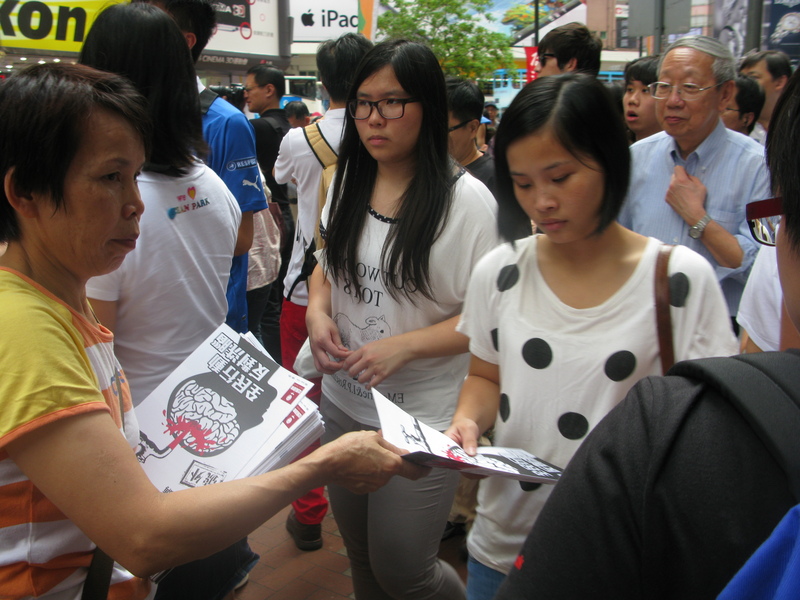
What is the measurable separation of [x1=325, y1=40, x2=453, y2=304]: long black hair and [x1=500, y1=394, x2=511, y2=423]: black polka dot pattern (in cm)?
60

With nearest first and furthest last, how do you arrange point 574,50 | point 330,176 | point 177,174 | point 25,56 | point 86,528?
1. point 86,528
2. point 177,174
3. point 330,176
4. point 574,50
5. point 25,56

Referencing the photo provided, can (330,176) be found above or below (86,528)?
above

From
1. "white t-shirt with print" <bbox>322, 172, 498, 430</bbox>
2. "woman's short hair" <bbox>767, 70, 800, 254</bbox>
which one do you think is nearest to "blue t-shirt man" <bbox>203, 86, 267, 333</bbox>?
"white t-shirt with print" <bbox>322, 172, 498, 430</bbox>

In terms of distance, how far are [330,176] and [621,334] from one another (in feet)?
6.22

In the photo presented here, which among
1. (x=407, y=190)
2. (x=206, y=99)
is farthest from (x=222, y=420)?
(x=206, y=99)

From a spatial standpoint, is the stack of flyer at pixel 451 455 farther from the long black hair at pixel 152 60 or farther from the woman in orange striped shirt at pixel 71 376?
the long black hair at pixel 152 60

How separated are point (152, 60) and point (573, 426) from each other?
1723 mm

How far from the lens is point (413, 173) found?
2477 mm

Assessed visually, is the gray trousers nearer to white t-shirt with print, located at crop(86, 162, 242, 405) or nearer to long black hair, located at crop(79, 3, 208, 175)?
white t-shirt with print, located at crop(86, 162, 242, 405)

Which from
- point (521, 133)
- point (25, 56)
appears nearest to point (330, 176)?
point (521, 133)

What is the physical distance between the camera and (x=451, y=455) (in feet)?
5.03

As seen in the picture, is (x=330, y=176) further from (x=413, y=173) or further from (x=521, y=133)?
(x=521, y=133)

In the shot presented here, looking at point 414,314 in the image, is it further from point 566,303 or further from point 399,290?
point 566,303

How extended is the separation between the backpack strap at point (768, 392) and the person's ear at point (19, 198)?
1.24 meters
